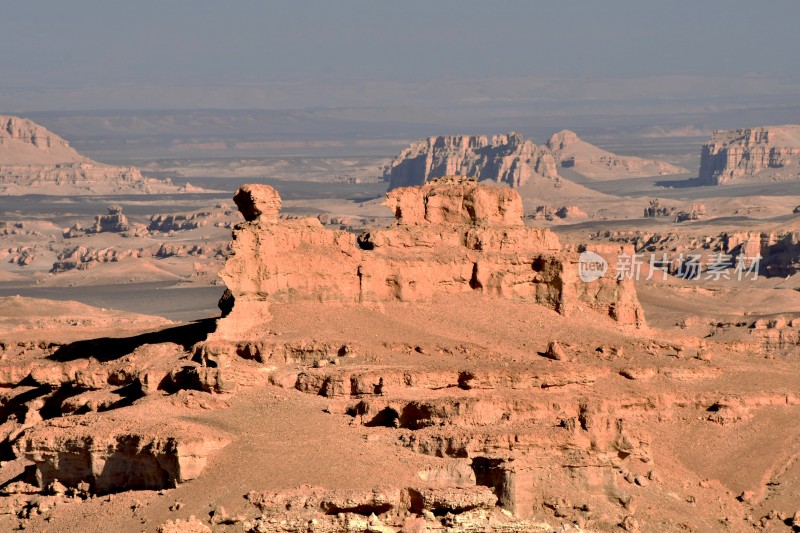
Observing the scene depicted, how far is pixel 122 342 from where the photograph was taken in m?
54.3

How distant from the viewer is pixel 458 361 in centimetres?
4575

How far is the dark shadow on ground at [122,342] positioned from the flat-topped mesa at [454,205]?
7.22m

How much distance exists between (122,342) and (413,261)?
9.87 meters

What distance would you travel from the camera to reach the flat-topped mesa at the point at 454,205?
5578 cm

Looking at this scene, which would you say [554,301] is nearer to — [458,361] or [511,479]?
[458,361]

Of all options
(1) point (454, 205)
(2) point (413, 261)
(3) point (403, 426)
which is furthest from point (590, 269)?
(3) point (403, 426)

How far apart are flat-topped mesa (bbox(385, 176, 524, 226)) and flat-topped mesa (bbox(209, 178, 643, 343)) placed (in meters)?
0.03

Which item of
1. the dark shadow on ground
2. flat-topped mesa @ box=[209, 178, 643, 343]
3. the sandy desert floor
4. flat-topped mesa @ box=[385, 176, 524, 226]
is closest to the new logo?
flat-topped mesa @ box=[209, 178, 643, 343]

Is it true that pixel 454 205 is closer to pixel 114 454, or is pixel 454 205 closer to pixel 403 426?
pixel 403 426

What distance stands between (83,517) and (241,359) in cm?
764

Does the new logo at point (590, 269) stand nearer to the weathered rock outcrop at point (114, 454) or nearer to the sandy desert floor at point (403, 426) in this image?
the sandy desert floor at point (403, 426)

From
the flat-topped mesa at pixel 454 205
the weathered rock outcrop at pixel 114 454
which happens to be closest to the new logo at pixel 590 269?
the flat-topped mesa at pixel 454 205

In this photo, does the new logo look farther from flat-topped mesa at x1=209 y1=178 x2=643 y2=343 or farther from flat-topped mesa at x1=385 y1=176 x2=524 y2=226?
flat-topped mesa at x1=385 y1=176 x2=524 y2=226

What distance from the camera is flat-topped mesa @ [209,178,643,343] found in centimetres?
4800
